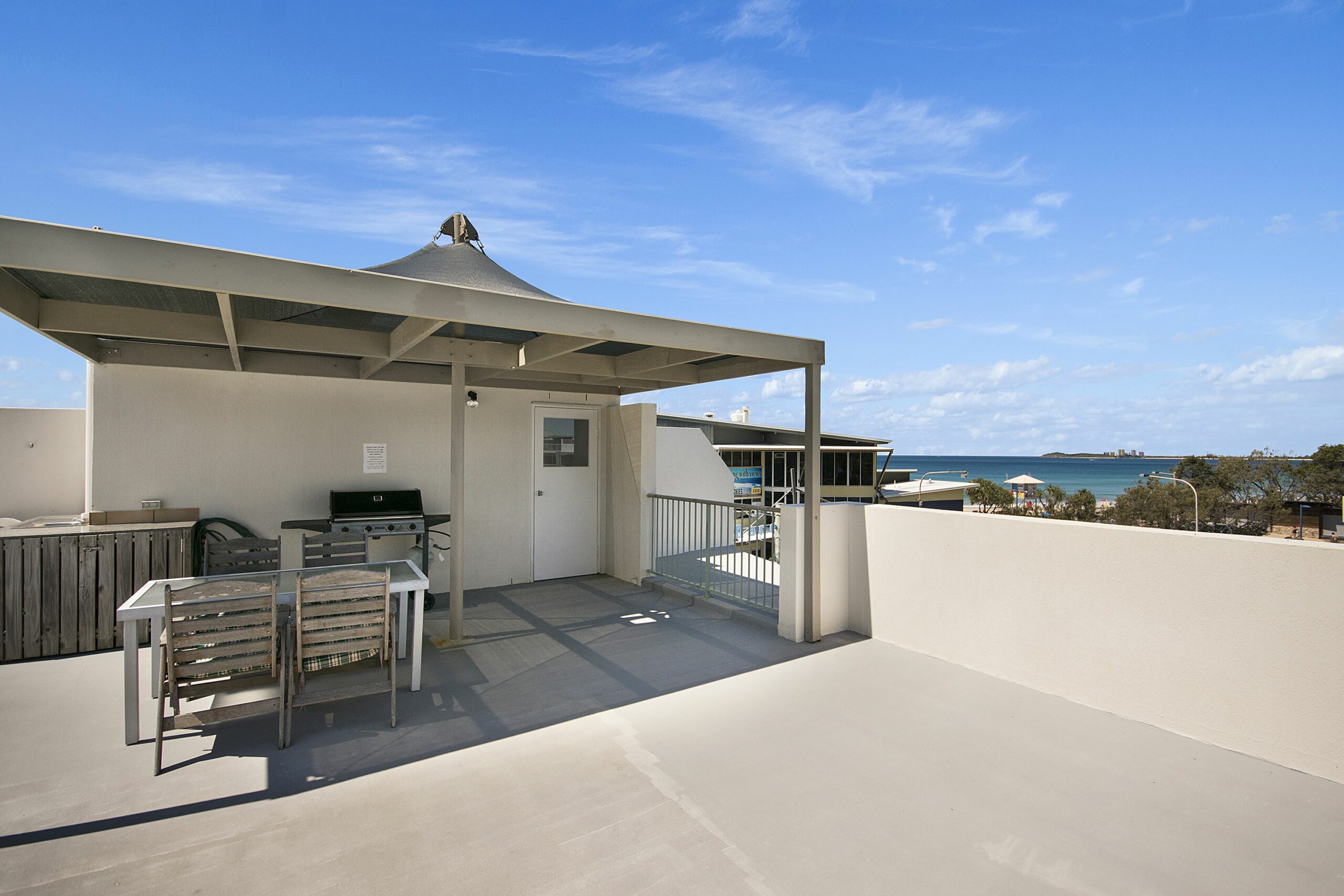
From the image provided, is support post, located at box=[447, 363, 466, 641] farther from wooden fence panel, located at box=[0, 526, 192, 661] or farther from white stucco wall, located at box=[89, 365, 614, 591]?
wooden fence panel, located at box=[0, 526, 192, 661]

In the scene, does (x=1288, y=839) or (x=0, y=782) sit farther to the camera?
(x=0, y=782)

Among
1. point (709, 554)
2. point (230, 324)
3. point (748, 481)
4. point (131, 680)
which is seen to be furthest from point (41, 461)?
point (748, 481)

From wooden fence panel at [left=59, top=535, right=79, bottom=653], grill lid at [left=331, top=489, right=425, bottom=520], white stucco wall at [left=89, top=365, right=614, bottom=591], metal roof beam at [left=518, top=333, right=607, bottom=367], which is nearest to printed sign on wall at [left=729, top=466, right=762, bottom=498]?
white stucco wall at [left=89, top=365, right=614, bottom=591]

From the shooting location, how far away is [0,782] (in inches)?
97.3

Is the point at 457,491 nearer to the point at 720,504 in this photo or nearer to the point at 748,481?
the point at 720,504

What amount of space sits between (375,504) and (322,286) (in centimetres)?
305

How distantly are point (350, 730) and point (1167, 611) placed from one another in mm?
4241

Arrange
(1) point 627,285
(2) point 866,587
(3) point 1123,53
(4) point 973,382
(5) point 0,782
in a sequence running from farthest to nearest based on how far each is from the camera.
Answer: (4) point 973,382 → (1) point 627,285 → (3) point 1123,53 → (2) point 866,587 → (5) point 0,782

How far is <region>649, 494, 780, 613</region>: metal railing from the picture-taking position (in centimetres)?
561

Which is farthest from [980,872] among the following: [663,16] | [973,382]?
[973,382]

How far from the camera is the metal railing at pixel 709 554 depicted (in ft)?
18.4

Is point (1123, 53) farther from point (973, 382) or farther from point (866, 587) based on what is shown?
point (973, 382)

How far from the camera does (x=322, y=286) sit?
274 centimetres

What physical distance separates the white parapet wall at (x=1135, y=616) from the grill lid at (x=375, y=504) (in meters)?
3.43
